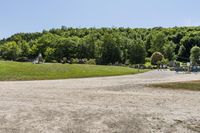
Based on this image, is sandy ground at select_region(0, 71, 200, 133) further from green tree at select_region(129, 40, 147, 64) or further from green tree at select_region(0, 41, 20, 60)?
green tree at select_region(0, 41, 20, 60)

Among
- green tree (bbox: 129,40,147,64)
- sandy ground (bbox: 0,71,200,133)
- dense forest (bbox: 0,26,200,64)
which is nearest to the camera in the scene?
sandy ground (bbox: 0,71,200,133)

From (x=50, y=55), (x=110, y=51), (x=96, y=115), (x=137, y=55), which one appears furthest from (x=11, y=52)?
(x=96, y=115)

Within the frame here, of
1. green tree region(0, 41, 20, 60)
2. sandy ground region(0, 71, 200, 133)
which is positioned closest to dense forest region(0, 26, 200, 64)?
green tree region(0, 41, 20, 60)

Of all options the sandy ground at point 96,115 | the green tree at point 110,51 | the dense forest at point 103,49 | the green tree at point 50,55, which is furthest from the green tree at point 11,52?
the sandy ground at point 96,115

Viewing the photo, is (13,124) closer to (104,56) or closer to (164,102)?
(164,102)

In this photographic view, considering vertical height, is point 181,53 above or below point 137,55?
above

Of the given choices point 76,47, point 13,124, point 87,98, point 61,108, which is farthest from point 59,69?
point 76,47

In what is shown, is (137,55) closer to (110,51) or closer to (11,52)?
(110,51)

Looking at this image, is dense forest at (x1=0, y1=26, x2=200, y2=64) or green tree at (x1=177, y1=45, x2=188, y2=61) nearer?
dense forest at (x1=0, y1=26, x2=200, y2=64)

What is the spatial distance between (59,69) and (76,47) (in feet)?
324

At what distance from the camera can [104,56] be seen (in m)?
128

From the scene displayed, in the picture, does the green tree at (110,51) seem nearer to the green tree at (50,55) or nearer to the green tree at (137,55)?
→ the green tree at (137,55)

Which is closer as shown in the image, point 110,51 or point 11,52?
point 110,51

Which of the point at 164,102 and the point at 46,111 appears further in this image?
the point at 164,102
